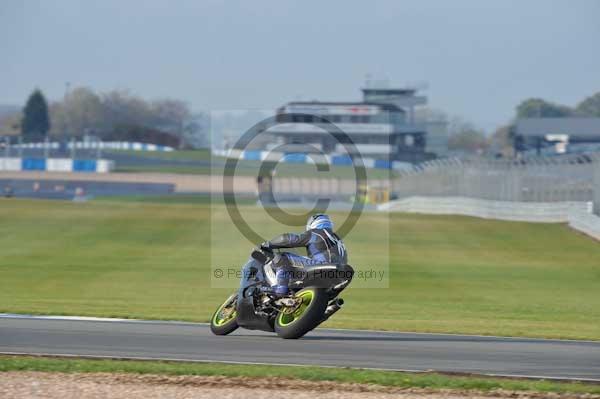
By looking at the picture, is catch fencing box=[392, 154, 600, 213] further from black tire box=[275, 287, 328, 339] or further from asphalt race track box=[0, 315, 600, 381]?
black tire box=[275, 287, 328, 339]

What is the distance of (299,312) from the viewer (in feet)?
44.9

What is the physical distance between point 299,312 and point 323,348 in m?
0.56

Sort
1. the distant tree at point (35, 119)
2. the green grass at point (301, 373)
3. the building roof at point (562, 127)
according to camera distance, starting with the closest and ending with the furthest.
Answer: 1. the green grass at point (301, 373)
2. the distant tree at point (35, 119)
3. the building roof at point (562, 127)

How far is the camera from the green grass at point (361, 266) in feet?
65.7

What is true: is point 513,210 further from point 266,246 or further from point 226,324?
point 266,246

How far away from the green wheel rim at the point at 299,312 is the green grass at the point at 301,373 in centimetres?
156

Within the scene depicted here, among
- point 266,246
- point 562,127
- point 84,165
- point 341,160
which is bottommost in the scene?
point 266,246

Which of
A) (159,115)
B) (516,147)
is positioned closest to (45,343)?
(159,115)

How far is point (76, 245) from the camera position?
37531mm

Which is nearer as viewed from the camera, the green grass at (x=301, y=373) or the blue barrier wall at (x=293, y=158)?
the green grass at (x=301, y=373)

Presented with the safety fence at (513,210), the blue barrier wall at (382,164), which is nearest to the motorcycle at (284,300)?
the safety fence at (513,210)

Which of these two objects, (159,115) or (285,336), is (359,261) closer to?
(285,336)

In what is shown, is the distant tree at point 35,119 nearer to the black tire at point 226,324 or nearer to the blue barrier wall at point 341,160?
the blue barrier wall at point 341,160

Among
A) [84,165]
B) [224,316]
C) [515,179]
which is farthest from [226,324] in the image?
[84,165]
